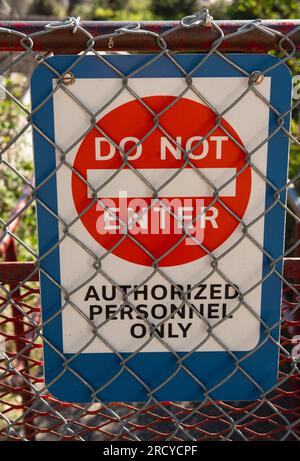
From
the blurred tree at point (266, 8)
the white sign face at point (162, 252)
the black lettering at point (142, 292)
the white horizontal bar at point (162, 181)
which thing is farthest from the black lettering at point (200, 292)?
the blurred tree at point (266, 8)

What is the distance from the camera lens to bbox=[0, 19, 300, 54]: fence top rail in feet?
4.37

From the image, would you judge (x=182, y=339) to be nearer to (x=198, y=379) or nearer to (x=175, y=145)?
(x=198, y=379)

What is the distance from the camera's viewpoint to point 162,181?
1.41m

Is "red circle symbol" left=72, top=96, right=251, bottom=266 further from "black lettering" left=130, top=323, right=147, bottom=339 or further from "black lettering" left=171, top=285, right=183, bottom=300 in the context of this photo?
"black lettering" left=130, top=323, right=147, bottom=339

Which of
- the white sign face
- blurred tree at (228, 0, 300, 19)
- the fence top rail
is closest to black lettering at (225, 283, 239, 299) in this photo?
the white sign face

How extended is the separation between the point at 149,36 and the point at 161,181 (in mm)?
349

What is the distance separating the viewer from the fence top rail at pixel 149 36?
4.37 ft

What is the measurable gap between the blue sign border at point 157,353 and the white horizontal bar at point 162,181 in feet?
0.37

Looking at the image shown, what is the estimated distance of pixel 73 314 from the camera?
59.4 inches

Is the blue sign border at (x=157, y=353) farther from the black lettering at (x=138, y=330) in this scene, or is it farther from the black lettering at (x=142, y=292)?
the black lettering at (x=142, y=292)

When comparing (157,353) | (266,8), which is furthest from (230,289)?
(266,8)

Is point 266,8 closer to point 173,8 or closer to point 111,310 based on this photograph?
point 111,310

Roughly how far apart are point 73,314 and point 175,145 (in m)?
0.53

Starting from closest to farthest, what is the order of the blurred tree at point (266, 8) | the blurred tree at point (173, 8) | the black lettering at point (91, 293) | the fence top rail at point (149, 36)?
the fence top rail at point (149, 36) → the black lettering at point (91, 293) → the blurred tree at point (266, 8) → the blurred tree at point (173, 8)
